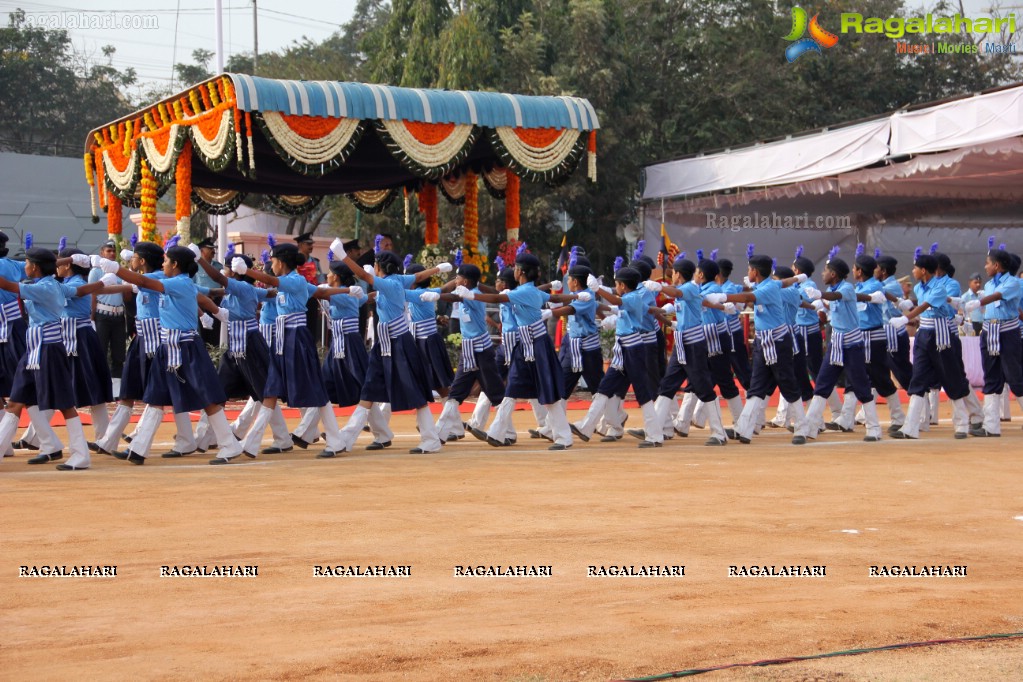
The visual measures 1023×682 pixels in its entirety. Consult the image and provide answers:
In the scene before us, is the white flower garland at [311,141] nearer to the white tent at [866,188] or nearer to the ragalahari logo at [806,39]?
the white tent at [866,188]

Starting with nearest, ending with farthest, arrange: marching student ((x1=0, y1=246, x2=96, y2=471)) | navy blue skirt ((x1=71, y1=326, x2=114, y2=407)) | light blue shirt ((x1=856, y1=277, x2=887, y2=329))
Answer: marching student ((x1=0, y1=246, x2=96, y2=471)) < navy blue skirt ((x1=71, y1=326, x2=114, y2=407)) < light blue shirt ((x1=856, y1=277, x2=887, y2=329))

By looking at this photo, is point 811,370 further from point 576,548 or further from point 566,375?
point 576,548

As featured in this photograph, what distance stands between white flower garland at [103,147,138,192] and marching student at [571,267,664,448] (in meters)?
9.55

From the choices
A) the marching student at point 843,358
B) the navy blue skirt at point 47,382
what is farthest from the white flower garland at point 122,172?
the marching student at point 843,358

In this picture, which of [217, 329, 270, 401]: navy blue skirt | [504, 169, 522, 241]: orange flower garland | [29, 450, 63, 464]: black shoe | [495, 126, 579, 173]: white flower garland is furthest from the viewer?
[504, 169, 522, 241]: orange flower garland

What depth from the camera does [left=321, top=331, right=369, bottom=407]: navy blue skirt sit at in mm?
12273

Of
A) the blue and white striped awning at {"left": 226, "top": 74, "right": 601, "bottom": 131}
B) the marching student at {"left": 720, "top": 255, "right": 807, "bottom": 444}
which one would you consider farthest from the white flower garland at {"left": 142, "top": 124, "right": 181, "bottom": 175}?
the marching student at {"left": 720, "top": 255, "right": 807, "bottom": 444}

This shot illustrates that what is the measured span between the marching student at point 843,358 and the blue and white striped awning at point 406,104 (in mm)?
7189

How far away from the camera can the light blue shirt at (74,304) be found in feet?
36.1

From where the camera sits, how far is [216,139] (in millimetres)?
17266

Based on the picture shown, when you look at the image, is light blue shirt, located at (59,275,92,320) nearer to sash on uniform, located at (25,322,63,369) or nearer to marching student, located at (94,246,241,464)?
sash on uniform, located at (25,322,63,369)

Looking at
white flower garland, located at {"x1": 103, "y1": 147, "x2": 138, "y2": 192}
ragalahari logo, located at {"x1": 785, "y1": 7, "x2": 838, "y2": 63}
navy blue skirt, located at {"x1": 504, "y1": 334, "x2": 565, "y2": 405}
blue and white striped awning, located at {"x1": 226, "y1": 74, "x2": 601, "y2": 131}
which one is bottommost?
navy blue skirt, located at {"x1": 504, "y1": 334, "x2": 565, "y2": 405}

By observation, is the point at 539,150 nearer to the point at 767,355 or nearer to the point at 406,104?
the point at 406,104

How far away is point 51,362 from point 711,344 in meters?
6.38
